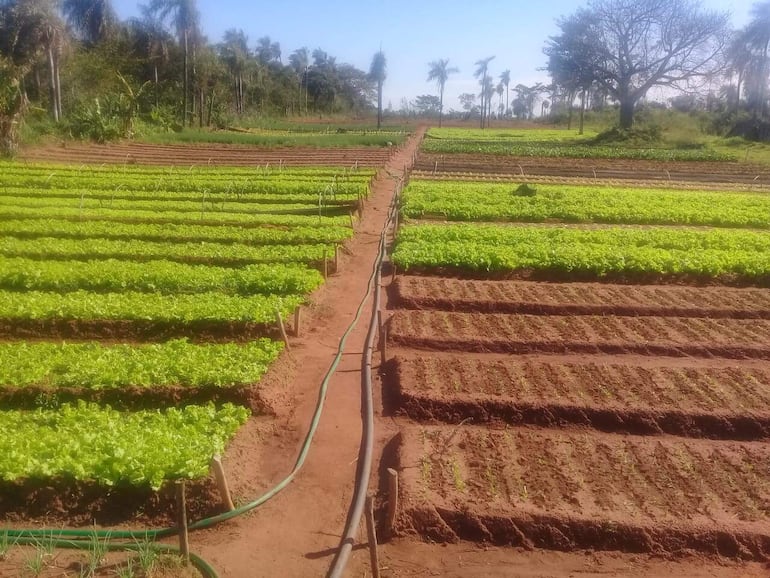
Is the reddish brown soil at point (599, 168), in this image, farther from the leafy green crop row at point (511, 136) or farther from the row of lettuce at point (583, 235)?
the leafy green crop row at point (511, 136)

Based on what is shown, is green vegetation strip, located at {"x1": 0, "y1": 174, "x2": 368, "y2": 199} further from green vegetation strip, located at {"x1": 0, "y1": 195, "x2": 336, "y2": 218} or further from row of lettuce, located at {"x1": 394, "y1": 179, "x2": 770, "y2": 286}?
row of lettuce, located at {"x1": 394, "y1": 179, "x2": 770, "y2": 286}

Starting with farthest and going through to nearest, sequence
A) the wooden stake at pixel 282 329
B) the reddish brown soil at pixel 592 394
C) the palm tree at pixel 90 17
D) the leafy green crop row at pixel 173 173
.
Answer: the palm tree at pixel 90 17 → the leafy green crop row at pixel 173 173 → the wooden stake at pixel 282 329 → the reddish brown soil at pixel 592 394

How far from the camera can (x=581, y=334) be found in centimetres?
1215

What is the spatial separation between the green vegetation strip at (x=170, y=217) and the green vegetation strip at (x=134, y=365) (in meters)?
10.4

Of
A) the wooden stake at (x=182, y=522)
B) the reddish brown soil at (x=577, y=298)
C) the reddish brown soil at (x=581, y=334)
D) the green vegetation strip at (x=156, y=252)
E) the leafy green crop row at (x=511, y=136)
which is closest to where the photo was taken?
the wooden stake at (x=182, y=522)

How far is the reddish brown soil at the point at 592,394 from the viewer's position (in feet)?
29.5

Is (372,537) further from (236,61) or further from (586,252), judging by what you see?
(236,61)

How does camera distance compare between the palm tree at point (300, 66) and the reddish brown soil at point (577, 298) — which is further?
the palm tree at point (300, 66)

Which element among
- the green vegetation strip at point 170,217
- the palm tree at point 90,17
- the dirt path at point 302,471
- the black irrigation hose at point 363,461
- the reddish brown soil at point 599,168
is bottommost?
the dirt path at point 302,471

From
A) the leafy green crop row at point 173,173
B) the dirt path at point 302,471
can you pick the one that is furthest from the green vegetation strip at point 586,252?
the leafy green crop row at point 173,173

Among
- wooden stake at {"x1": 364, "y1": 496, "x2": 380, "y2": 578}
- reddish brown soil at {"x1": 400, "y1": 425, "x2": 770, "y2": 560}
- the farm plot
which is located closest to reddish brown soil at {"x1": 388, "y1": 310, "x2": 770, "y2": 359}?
the farm plot

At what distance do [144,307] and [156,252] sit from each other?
4504mm

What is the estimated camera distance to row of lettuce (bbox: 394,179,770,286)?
16.3 m

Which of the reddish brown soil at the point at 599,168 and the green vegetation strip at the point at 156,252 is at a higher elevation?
the reddish brown soil at the point at 599,168
